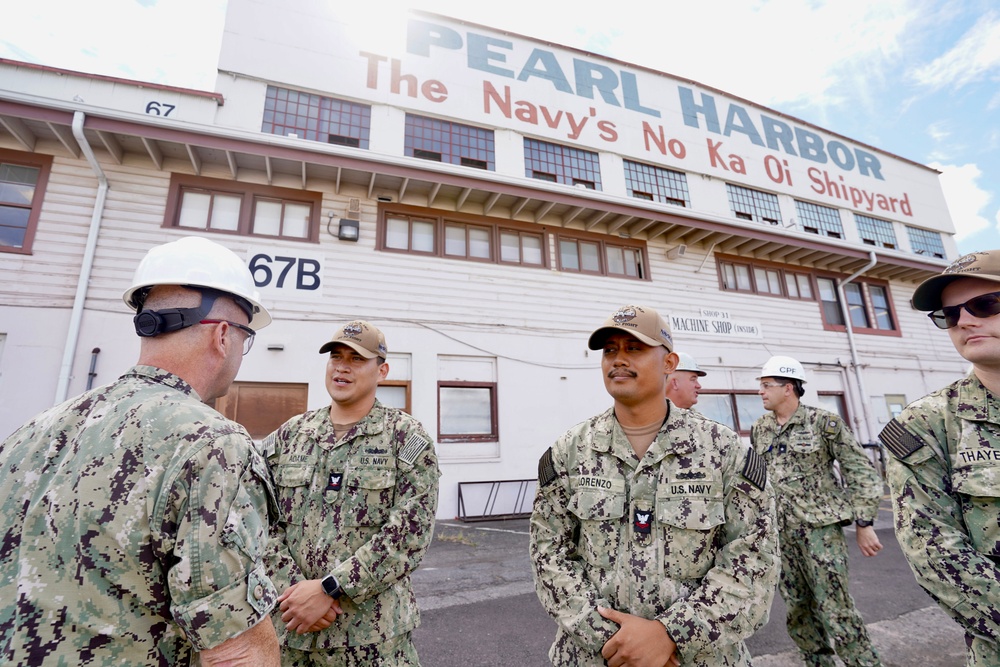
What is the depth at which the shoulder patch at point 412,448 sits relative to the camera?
254cm

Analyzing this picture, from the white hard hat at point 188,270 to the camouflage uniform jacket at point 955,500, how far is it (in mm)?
2740

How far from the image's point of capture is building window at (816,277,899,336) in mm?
13461

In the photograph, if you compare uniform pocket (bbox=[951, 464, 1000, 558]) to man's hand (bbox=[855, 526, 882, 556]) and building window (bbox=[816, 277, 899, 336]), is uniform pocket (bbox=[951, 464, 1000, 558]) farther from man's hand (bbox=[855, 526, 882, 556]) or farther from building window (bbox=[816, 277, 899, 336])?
building window (bbox=[816, 277, 899, 336])

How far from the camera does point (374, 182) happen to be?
9102 mm

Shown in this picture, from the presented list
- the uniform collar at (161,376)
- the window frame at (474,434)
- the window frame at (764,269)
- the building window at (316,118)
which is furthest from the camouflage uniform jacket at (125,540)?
the window frame at (764,269)

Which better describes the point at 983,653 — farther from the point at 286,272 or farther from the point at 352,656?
the point at 286,272

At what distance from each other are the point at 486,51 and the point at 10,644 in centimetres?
1363

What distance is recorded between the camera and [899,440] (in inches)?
78.7

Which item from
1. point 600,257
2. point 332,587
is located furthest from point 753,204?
point 332,587

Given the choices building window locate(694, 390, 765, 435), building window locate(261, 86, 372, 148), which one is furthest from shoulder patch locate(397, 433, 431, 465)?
building window locate(694, 390, 765, 435)

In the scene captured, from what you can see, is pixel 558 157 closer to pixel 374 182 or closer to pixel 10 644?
pixel 374 182

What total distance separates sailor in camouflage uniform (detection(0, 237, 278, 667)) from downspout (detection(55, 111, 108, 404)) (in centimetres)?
789

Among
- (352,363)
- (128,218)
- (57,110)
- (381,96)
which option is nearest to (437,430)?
(352,363)

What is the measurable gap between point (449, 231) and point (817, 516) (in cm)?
829
